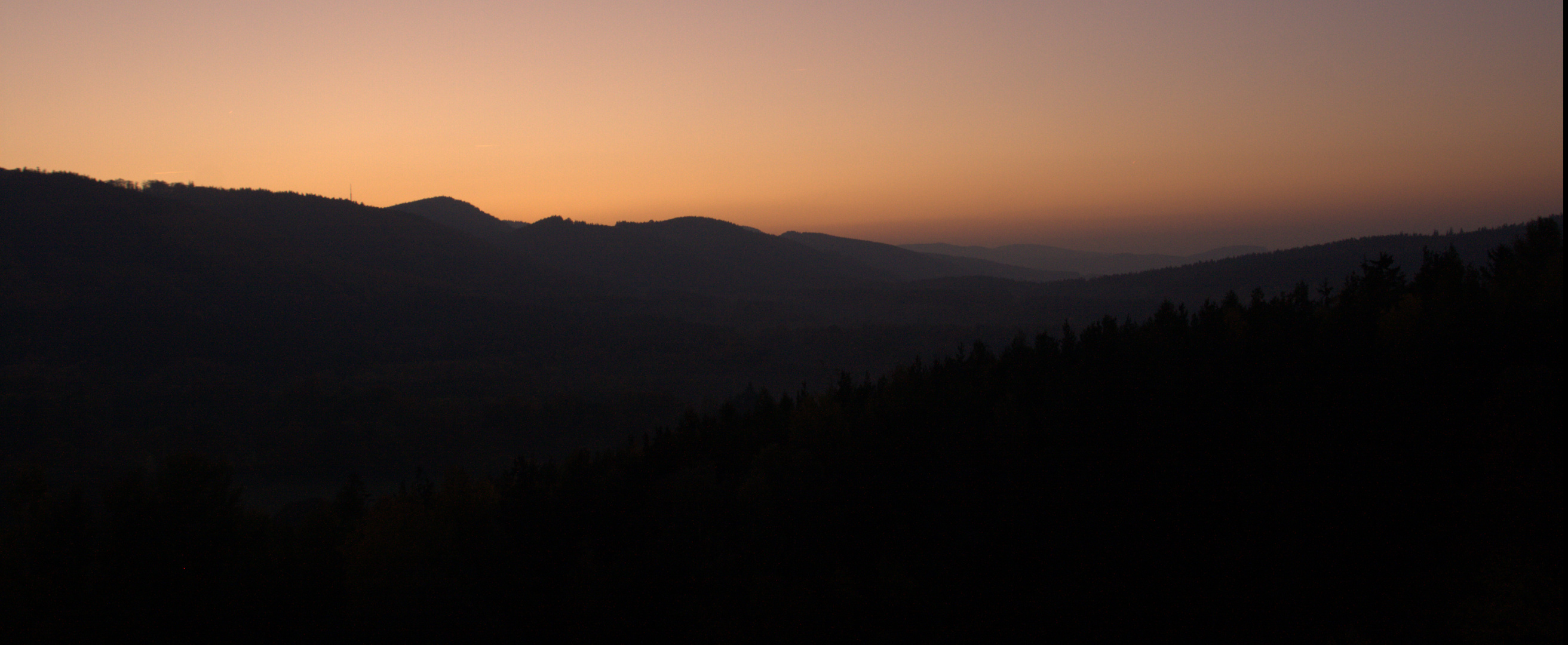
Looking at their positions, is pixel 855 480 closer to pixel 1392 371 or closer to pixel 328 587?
pixel 1392 371

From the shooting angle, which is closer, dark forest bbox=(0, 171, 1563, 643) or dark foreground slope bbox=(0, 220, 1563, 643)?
dark foreground slope bbox=(0, 220, 1563, 643)

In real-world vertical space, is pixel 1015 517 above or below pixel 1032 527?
above

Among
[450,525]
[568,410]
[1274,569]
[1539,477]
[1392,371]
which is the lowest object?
[568,410]

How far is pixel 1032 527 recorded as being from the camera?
2891 centimetres

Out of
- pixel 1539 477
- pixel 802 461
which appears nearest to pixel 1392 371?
pixel 1539 477

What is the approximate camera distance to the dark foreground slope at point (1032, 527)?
938 inches

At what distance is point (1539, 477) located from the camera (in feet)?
75.4

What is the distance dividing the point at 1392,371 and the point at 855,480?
67.5 ft

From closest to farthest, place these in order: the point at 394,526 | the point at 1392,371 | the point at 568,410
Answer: the point at 1392,371
the point at 394,526
the point at 568,410

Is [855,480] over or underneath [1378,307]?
underneath

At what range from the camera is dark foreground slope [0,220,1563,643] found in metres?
23.8

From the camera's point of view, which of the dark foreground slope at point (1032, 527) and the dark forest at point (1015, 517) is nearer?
the dark foreground slope at point (1032, 527)

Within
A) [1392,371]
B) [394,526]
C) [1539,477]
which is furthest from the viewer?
[394,526]

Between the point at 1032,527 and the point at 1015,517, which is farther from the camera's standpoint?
the point at 1015,517
